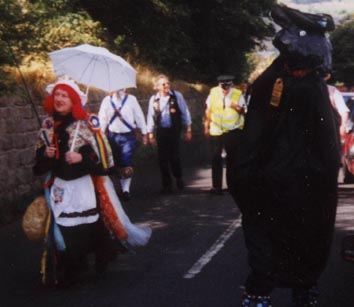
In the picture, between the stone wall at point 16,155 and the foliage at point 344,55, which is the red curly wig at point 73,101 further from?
the foliage at point 344,55

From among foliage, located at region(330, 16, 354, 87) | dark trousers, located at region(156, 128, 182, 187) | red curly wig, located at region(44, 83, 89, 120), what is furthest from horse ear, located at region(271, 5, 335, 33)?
foliage, located at region(330, 16, 354, 87)

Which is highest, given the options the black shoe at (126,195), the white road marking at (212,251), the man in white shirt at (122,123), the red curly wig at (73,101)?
the red curly wig at (73,101)

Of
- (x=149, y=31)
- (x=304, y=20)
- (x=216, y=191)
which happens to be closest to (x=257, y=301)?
(x=304, y=20)

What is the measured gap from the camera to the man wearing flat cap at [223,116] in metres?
13.5

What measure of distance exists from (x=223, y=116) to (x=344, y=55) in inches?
971

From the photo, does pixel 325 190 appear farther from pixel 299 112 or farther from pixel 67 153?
pixel 67 153

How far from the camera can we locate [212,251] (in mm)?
8953

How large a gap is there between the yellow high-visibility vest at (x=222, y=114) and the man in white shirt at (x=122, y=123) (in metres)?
1.11

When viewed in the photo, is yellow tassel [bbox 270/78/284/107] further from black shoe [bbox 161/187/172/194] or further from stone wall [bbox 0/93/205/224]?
black shoe [bbox 161/187/172/194]

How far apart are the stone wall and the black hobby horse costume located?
725 centimetres

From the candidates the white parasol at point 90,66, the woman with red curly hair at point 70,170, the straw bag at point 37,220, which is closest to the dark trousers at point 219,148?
the white parasol at point 90,66

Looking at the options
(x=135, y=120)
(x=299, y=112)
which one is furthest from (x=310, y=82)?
(x=135, y=120)

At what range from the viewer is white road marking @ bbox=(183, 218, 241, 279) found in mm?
8000

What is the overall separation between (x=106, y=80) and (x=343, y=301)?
3.36m
